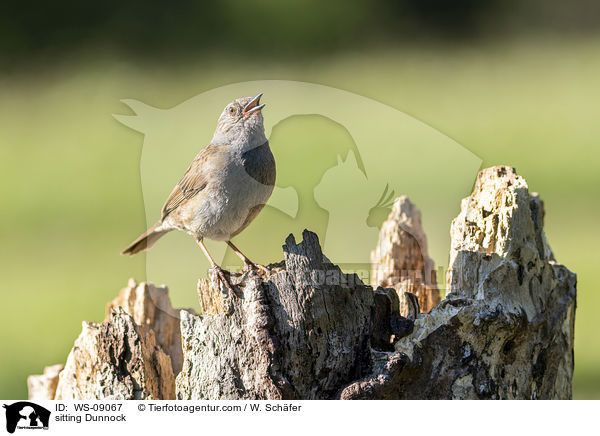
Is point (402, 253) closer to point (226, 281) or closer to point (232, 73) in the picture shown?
point (226, 281)

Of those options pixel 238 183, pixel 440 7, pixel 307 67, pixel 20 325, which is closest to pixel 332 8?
pixel 440 7

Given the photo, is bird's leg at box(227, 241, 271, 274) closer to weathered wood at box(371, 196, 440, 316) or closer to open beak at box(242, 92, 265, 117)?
open beak at box(242, 92, 265, 117)

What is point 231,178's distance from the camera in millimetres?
3086

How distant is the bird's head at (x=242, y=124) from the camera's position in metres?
3.11

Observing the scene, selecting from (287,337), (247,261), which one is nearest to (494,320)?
(287,337)

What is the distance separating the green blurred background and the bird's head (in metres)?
3.50

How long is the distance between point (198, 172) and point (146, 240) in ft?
2.66

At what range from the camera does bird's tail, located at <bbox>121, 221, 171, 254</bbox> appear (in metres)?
3.77

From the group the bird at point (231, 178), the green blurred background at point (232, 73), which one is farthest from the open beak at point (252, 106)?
the green blurred background at point (232, 73)

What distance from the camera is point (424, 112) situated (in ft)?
27.9

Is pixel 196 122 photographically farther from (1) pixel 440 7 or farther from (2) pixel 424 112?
(1) pixel 440 7

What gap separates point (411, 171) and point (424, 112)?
2476mm

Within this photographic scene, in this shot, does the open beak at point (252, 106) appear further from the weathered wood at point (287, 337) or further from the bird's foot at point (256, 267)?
the weathered wood at point (287, 337)

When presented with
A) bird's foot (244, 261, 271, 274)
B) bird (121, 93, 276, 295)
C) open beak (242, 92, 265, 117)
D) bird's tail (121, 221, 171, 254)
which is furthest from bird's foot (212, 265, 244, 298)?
bird's tail (121, 221, 171, 254)
